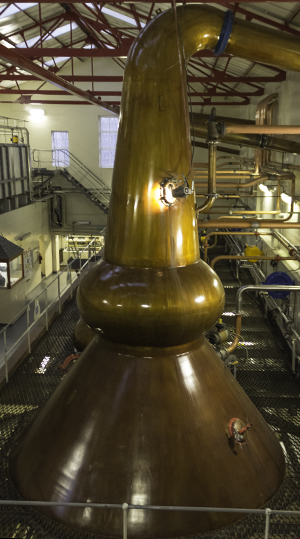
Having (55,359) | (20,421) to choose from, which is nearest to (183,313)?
(20,421)

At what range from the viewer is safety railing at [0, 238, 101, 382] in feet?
18.1

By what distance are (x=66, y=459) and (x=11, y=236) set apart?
14.1m

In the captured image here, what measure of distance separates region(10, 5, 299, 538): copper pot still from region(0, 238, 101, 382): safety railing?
6.08 feet

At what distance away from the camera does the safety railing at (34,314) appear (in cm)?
553

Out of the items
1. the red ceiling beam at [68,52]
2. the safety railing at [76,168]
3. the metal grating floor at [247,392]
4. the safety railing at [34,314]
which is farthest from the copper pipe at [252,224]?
the safety railing at [76,168]

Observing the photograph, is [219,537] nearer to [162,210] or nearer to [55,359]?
[162,210]

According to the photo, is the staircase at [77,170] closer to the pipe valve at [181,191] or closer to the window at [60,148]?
the window at [60,148]

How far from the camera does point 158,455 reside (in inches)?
106

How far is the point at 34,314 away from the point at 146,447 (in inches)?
148

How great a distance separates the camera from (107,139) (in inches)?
821

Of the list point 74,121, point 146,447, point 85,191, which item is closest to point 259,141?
point 146,447

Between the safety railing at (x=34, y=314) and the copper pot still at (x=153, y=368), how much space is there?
1853 mm

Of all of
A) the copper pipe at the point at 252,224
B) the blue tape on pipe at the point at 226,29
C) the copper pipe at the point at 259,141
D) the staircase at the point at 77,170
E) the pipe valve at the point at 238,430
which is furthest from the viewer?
the staircase at the point at 77,170

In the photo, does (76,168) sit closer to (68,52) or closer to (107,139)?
(107,139)
